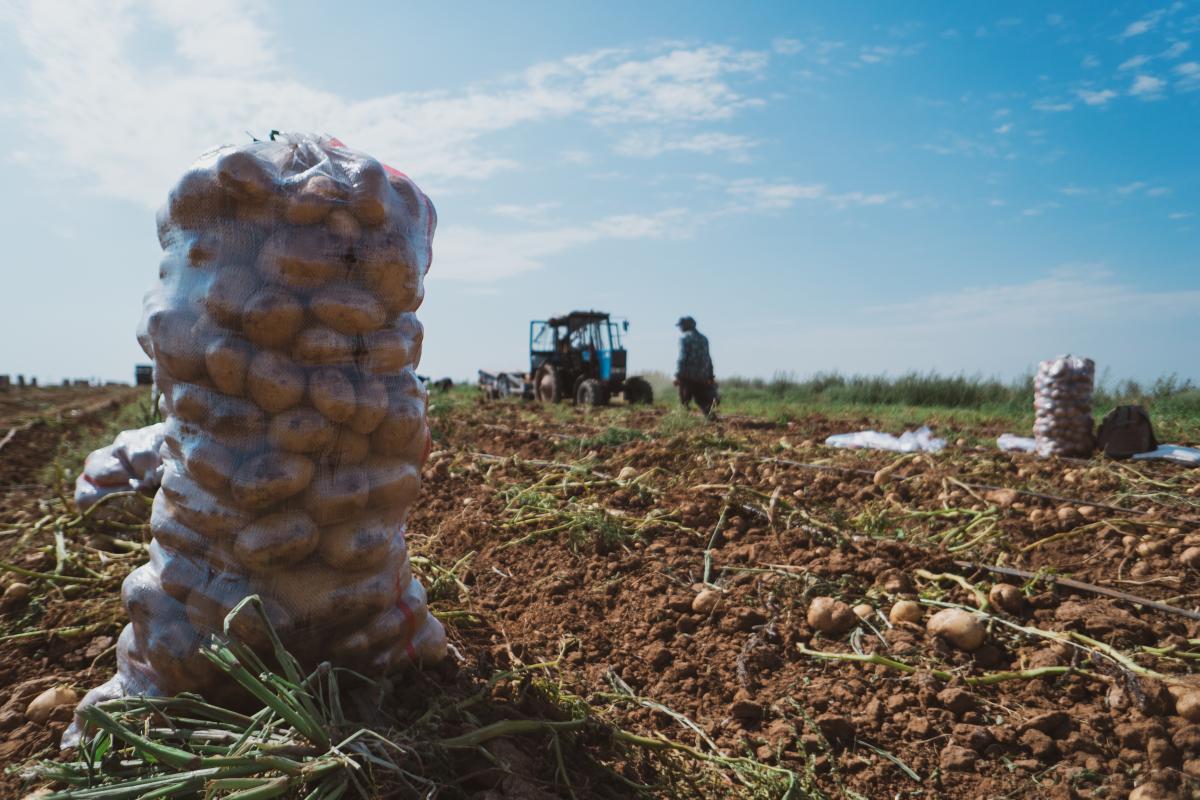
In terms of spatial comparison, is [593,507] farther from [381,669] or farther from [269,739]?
[269,739]

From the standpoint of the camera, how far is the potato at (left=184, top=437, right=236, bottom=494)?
1745 millimetres

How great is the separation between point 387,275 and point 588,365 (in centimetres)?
1353

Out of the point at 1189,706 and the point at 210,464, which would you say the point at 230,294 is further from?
the point at 1189,706

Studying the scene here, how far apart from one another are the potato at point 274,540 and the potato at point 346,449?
0.14m

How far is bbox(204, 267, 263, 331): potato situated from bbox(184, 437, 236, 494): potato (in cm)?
28

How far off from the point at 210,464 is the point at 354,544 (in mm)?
375

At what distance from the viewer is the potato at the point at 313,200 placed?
68.1 inches

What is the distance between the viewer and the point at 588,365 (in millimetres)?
15336

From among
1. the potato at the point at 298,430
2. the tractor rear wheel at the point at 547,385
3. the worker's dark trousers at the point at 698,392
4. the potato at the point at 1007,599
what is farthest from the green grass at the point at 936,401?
the potato at the point at 298,430

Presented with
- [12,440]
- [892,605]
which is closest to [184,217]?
[892,605]

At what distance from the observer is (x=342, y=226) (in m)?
1.75

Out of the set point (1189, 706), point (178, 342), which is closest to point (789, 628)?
point (1189, 706)

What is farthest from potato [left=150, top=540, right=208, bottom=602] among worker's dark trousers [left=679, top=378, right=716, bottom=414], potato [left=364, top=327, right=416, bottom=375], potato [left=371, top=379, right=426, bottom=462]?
worker's dark trousers [left=679, top=378, right=716, bottom=414]

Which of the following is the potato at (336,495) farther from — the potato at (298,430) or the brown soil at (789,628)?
the brown soil at (789,628)
